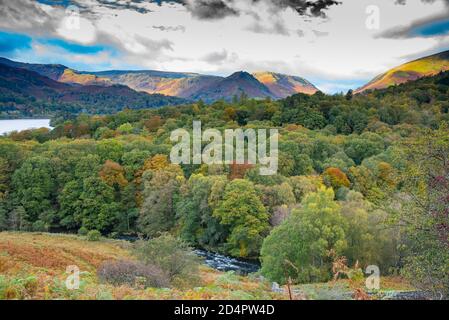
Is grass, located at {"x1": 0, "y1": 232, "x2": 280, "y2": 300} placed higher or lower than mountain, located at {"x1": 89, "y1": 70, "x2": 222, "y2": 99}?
lower

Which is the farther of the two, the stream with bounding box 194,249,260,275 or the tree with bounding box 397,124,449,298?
the stream with bounding box 194,249,260,275

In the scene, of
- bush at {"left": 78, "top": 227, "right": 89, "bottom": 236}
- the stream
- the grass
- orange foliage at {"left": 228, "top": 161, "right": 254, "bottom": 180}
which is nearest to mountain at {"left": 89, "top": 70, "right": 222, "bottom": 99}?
bush at {"left": 78, "top": 227, "right": 89, "bottom": 236}

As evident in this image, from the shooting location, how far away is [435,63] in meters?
122

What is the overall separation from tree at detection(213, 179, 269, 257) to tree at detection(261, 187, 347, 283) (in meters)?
8.92

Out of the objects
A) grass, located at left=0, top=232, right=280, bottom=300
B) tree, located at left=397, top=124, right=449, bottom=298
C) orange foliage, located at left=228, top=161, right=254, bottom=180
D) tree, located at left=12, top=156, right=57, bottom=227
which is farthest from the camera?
tree, located at left=12, top=156, right=57, bottom=227

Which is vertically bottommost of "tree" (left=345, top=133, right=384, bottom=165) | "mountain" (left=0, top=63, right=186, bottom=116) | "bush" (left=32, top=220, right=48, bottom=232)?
"bush" (left=32, top=220, right=48, bottom=232)

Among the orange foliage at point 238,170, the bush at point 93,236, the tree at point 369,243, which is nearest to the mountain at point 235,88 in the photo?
the orange foliage at point 238,170

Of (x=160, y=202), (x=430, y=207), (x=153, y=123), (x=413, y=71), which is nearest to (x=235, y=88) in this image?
(x=413, y=71)

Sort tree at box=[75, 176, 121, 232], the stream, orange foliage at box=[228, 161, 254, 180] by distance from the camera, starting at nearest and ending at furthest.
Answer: the stream < orange foliage at box=[228, 161, 254, 180] < tree at box=[75, 176, 121, 232]

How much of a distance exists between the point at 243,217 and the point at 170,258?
16.2 metres

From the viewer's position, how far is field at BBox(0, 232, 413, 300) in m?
6.74

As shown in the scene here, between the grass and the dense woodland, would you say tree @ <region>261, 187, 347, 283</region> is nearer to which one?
the dense woodland
